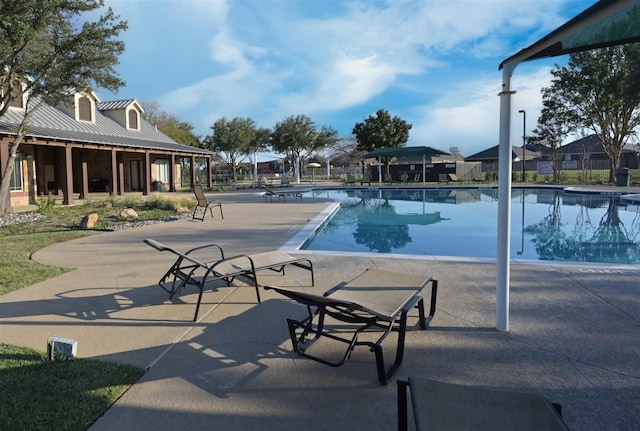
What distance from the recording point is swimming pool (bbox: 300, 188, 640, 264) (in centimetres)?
805

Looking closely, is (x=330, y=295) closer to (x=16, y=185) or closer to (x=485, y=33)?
(x=485, y=33)

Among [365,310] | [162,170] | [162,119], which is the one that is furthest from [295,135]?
[365,310]

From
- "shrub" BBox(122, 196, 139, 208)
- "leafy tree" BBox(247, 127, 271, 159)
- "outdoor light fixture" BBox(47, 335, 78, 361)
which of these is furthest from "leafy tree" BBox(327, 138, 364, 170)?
"outdoor light fixture" BBox(47, 335, 78, 361)

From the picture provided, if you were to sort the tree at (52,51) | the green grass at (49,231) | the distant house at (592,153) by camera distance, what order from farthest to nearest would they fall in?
the distant house at (592,153) < the tree at (52,51) < the green grass at (49,231)

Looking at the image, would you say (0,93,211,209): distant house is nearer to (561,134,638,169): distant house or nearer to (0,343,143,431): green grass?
(0,343,143,431): green grass

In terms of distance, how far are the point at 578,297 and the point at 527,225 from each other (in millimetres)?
8045

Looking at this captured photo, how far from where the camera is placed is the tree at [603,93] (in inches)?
944

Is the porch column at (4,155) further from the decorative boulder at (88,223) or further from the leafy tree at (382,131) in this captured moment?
the leafy tree at (382,131)

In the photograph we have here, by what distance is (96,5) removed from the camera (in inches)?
489

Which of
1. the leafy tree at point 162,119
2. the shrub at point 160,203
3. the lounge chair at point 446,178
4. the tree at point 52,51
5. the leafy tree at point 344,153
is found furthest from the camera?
the leafy tree at point 344,153

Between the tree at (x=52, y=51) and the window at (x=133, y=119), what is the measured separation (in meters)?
9.95

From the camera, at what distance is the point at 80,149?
19.7 m

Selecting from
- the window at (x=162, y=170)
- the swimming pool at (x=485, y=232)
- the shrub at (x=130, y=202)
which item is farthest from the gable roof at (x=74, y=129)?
the swimming pool at (x=485, y=232)

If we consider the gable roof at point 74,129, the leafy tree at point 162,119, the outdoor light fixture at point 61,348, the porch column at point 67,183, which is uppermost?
the leafy tree at point 162,119
